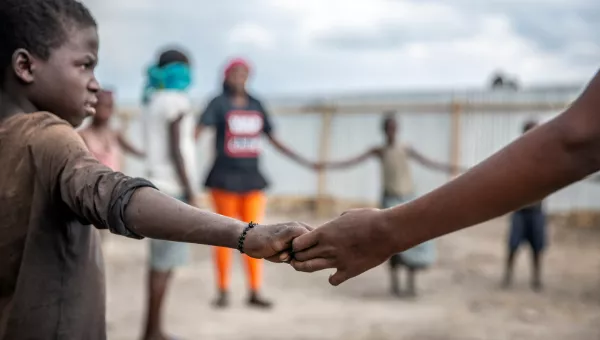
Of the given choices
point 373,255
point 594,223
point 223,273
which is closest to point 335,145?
point 594,223

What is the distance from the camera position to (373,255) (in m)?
2.04

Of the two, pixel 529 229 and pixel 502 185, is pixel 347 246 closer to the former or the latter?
pixel 502 185

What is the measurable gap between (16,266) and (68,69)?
0.52 metres

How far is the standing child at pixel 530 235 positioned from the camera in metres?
7.34

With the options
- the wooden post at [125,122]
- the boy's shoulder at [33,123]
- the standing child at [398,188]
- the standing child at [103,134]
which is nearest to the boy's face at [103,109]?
the standing child at [103,134]

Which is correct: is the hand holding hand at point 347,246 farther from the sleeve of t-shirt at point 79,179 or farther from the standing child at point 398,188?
the standing child at point 398,188

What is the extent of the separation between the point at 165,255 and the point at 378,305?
228 centimetres

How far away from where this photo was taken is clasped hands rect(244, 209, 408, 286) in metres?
1.93

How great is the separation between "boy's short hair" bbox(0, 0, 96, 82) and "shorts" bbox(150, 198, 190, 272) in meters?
2.93

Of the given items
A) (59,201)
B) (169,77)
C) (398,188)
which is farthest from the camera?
(398,188)


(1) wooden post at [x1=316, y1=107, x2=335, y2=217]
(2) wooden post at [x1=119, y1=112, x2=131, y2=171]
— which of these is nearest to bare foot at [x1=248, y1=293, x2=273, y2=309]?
(1) wooden post at [x1=316, y1=107, x2=335, y2=217]

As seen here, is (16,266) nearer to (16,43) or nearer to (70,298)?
(70,298)

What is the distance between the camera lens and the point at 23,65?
2.02 meters

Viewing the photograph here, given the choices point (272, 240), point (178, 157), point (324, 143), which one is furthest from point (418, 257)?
point (324, 143)
